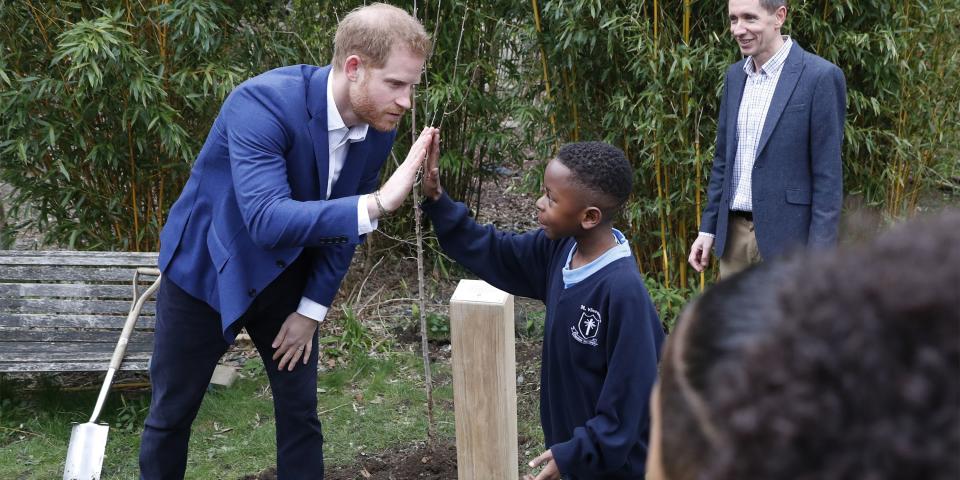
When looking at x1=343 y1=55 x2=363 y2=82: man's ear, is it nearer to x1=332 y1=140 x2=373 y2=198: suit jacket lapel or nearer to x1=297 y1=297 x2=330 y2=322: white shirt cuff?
x1=332 y1=140 x2=373 y2=198: suit jacket lapel

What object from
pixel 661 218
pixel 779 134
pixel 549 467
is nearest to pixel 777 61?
pixel 779 134

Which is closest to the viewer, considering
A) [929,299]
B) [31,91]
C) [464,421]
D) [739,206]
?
[929,299]

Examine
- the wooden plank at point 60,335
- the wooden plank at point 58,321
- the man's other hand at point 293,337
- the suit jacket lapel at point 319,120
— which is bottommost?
the wooden plank at point 60,335

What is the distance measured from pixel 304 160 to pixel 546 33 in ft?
7.45

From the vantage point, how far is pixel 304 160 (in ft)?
8.21

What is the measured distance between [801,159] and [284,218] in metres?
2.10

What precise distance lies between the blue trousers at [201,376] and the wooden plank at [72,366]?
0.99 metres

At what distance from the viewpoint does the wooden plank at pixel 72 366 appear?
3.74 metres

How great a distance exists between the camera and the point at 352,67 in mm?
2443

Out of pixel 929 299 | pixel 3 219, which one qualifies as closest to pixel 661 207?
pixel 3 219

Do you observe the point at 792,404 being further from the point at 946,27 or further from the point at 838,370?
the point at 946,27

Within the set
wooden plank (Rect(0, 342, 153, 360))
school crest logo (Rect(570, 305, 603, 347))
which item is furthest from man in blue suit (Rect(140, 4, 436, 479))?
wooden plank (Rect(0, 342, 153, 360))

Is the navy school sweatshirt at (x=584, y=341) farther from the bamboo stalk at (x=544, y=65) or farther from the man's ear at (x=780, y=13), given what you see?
the bamboo stalk at (x=544, y=65)

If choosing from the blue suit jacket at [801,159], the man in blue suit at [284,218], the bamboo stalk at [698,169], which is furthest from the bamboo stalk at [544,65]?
the man in blue suit at [284,218]
